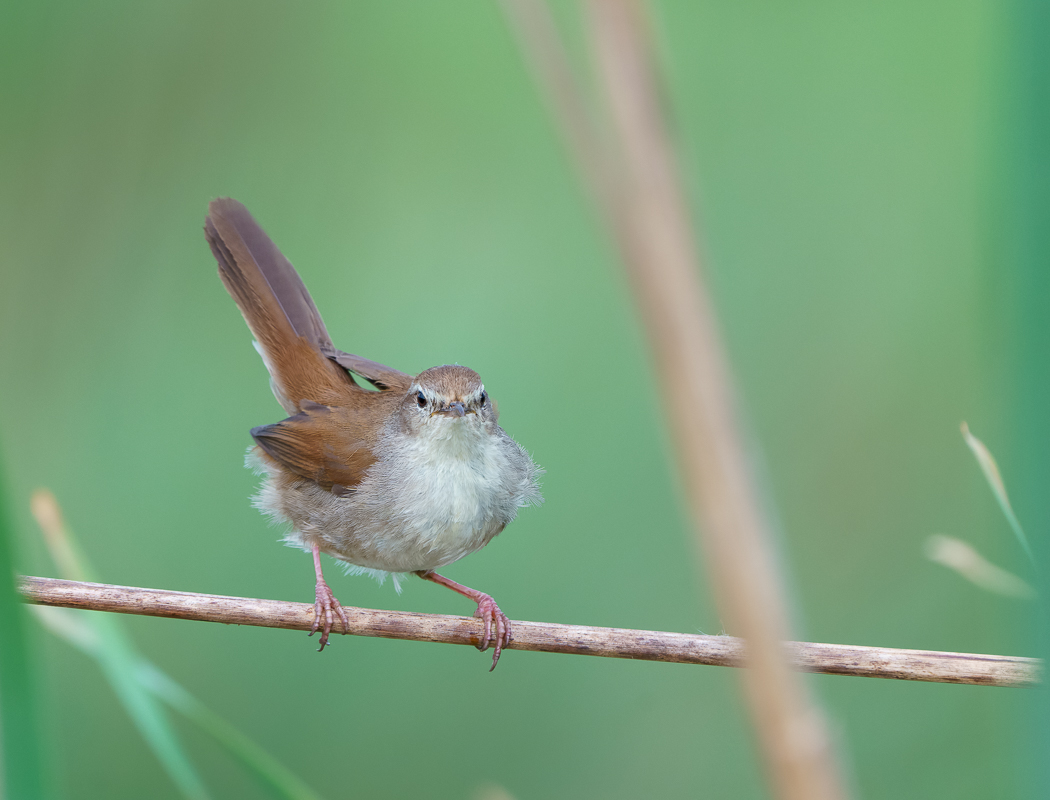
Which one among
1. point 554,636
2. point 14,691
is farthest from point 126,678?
point 554,636

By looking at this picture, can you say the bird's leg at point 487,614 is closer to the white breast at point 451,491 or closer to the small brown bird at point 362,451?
the small brown bird at point 362,451

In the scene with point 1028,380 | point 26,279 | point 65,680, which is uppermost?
point 26,279

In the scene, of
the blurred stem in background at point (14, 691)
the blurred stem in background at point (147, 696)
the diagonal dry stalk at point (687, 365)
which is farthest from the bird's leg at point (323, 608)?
the diagonal dry stalk at point (687, 365)

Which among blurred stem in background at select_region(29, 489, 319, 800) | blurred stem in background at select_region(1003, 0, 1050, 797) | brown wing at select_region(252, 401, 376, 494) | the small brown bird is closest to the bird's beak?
the small brown bird

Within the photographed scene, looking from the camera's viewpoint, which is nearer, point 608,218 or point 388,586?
point 608,218

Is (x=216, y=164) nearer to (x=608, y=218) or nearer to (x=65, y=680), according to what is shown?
(x=65, y=680)

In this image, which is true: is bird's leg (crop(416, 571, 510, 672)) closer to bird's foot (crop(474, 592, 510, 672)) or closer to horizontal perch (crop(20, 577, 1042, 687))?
bird's foot (crop(474, 592, 510, 672))

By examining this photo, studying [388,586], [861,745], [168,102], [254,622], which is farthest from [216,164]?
[861,745]
